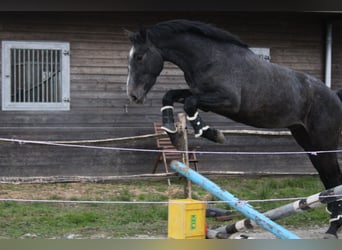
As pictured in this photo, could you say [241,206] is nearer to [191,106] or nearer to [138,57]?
[191,106]

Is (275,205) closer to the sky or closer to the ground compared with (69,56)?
closer to the ground

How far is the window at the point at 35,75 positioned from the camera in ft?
28.5

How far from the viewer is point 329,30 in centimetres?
969

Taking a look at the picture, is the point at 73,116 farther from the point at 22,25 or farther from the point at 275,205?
the point at 275,205

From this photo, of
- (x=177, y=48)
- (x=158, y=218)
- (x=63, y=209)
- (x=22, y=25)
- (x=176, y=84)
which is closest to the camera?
(x=177, y=48)

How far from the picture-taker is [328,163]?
18.2ft

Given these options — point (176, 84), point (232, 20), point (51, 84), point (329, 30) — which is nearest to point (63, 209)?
point (51, 84)

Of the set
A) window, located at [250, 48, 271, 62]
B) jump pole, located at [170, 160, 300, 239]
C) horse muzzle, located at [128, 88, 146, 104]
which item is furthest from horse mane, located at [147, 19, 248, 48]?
window, located at [250, 48, 271, 62]

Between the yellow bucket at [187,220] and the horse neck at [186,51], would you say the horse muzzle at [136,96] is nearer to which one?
the horse neck at [186,51]

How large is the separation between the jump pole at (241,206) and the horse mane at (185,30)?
46.5 inches

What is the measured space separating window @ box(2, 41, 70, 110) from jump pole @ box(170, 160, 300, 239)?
483 centimetres

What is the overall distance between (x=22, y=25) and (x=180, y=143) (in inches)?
201

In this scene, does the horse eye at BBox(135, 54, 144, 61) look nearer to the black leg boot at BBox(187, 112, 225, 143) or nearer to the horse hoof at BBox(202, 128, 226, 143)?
the black leg boot at BBox(187, 112, 225, 143)

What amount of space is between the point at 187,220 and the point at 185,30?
170 cm
